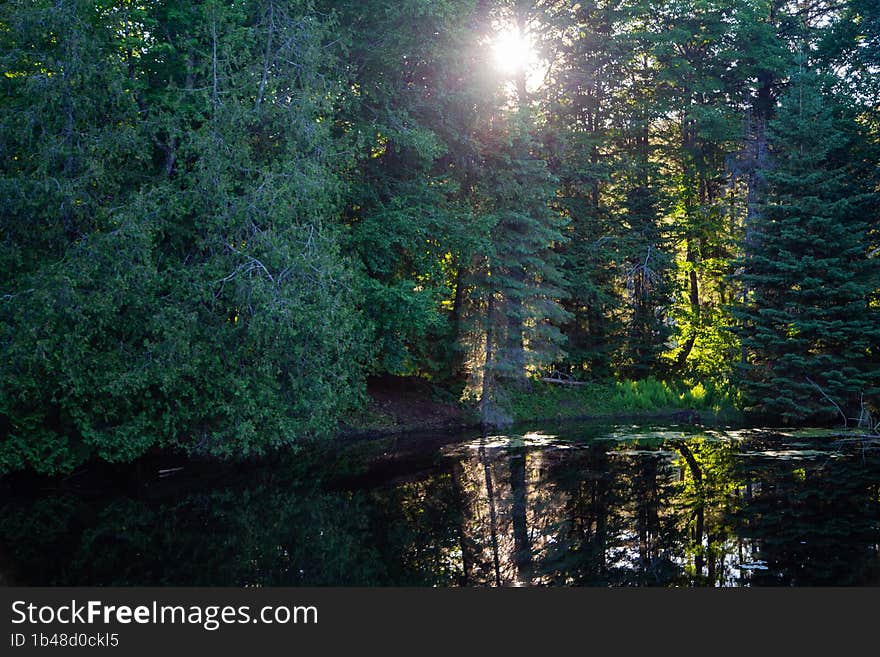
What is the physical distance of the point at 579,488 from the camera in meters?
12.9

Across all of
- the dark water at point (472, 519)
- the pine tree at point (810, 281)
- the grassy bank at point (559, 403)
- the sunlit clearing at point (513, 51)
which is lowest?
the dark water at point (472, 519)

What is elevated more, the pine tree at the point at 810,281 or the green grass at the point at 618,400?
the pine tree at the point at 810,281

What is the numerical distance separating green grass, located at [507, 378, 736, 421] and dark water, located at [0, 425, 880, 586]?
5.70 m

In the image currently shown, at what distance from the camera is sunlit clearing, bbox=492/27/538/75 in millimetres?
22094

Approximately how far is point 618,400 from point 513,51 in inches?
436

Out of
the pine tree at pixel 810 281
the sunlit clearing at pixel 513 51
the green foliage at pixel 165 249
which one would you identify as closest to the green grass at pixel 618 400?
the pine tree at pixel 810 281

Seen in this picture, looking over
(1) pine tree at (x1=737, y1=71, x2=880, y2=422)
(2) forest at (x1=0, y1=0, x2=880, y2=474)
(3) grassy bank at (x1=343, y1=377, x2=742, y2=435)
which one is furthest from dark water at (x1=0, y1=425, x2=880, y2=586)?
(3) grassy bank at (x1=343, y1=377, x2=742, y2=435)

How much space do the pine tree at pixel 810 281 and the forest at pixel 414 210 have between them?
95 mm

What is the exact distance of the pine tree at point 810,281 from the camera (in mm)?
19719

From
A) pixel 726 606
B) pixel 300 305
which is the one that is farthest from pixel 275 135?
pixel 726 606

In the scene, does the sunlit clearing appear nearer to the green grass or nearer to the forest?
the forest

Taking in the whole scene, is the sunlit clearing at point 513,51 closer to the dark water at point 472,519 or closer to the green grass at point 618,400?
the green grass at point 618,400

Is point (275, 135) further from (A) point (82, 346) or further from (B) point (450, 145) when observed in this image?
(B) point (450, 145)

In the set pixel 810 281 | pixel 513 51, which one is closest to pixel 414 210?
pixel 513 51
